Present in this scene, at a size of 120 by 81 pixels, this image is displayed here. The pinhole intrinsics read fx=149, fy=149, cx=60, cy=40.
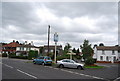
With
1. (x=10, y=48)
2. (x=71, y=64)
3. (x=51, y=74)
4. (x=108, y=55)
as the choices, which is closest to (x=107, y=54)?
(x=108, y=55)

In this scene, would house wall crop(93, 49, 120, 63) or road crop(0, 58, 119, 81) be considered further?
house wall crop(93, 49, 120, 63)

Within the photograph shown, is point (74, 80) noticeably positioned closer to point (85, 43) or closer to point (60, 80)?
point (60, 80)

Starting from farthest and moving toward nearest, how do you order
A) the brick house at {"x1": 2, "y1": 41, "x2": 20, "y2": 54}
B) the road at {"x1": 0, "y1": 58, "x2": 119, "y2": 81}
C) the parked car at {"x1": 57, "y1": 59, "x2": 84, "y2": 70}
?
the brick house at {"x1": 2, "y1": 41, "x2": 20, "y2": 54} → the parked car at {"x1": 57, "y1": 59, "x2": 84, "y2": 70} → the road at {"x1": 0, "y1": 58, "x2": 119, "y2": 81}

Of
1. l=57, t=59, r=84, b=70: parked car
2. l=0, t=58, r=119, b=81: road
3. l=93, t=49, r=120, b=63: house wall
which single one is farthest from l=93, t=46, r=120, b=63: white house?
l=0, t=58, r=119, b=81: road

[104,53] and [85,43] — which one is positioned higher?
[85,43]

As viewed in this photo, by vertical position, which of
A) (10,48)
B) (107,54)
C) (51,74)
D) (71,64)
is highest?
(10,48)

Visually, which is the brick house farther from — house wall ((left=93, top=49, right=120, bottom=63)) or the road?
the road

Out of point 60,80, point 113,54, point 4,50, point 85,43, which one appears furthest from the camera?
point 4,50

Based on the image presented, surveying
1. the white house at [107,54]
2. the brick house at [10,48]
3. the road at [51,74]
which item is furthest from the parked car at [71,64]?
the brick house at [10,48]

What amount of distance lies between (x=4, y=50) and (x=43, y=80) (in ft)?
271

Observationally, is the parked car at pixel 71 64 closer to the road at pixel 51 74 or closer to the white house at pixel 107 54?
the road at pixel 51 74

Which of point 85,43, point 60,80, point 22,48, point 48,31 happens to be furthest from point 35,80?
point 22,48

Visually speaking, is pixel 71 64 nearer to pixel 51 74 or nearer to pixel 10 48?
pixel 51 74

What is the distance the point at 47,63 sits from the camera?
2527 cm
